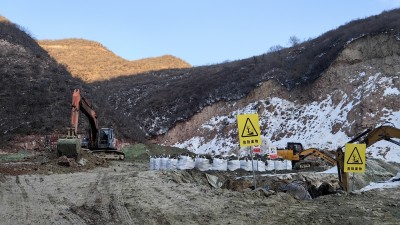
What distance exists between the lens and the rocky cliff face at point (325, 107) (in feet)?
125

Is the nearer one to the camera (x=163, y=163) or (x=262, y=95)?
(x=163, y=163)

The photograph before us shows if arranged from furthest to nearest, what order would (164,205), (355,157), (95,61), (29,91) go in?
(95,61), (29,91), (355,157), (164,205)

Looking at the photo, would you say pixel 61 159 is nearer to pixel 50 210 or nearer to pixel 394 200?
pixel 50 210

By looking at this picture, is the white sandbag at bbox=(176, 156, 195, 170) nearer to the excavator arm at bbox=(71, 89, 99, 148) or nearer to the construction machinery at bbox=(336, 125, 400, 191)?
the excavator arm at bbox=(71, 89, 99, 148)

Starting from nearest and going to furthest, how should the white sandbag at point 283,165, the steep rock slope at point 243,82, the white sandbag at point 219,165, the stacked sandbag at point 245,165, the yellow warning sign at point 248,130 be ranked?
the yellow warning sign at point 248,130 < the white sandbag at point 219,165 < the stacked sandbag at point 245,165 < the white sandbag at point 283,165 < the steep rock slope at point 243,82

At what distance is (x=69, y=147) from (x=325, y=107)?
2888 centimetres

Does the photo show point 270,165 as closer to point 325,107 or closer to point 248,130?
point 248,130

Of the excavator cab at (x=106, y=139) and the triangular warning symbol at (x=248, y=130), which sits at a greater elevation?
the triangular warning symbol at (x=248, y=130)

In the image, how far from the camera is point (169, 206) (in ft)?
32.3

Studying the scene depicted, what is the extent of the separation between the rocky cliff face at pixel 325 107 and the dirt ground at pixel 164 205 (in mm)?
25533

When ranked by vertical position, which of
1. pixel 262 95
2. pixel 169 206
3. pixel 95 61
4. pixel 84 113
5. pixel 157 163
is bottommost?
pixel 169 206

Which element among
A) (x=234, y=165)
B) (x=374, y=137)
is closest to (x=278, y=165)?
(x=234, y=165)

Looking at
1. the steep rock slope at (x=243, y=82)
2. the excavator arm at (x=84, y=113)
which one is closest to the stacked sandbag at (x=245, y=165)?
the excavator arm at (x=84, y=113)

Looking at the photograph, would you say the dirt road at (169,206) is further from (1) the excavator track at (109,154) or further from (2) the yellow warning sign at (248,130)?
(1) the excavator track at (109,154)
